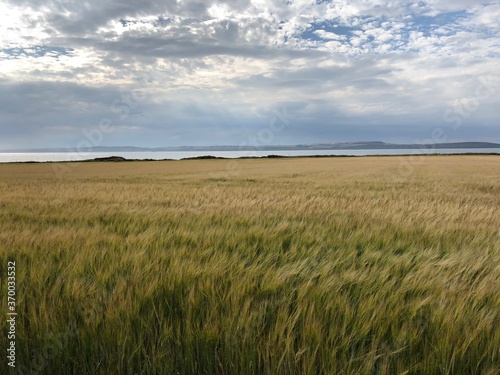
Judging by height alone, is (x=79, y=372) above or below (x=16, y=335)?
below

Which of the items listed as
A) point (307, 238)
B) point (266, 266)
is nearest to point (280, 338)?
point (266, 266)

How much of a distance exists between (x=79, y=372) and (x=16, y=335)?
0.42m

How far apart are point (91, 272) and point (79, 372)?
3.35 feet

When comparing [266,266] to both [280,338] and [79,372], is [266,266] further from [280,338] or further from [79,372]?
[79,372]

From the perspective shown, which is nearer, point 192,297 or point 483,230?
point 192,297

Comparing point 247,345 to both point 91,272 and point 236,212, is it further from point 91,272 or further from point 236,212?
point 236,212

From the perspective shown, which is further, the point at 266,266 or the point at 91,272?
the point at 266,266

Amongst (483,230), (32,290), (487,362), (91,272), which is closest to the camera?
(487,362)

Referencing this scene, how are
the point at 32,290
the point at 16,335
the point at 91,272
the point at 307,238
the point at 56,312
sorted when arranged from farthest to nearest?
the point at 307,238
the point at 91,272
the point at 32,290
the point at 56,312
the point at 16,335

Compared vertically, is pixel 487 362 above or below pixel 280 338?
below

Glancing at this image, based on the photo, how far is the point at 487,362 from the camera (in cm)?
143

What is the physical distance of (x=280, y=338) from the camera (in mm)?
1478

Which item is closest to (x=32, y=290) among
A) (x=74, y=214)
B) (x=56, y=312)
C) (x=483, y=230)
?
(x=56, y=312)

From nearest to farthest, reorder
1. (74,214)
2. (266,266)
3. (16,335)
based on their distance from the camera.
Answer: (16,335) < (266,266) < (74,214)
